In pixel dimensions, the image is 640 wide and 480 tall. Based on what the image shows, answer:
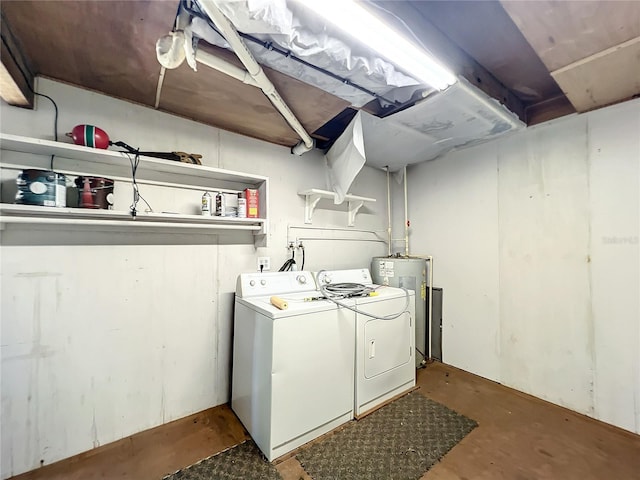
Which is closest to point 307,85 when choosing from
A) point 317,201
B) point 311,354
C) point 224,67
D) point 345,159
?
point 224,67

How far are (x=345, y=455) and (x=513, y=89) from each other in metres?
2.87

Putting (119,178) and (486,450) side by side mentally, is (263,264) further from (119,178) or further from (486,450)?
(486,450)

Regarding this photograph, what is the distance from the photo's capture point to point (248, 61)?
4.18 ft

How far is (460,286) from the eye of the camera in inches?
106

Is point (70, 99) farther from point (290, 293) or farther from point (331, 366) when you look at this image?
point (331, 366)

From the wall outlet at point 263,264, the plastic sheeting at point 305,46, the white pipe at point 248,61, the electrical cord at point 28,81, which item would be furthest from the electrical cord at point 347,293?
the electrical cord at point 28,81

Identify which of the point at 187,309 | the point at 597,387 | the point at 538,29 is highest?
the point at 538,29

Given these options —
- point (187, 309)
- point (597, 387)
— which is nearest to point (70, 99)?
point (187, 309)

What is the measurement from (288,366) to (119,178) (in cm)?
157

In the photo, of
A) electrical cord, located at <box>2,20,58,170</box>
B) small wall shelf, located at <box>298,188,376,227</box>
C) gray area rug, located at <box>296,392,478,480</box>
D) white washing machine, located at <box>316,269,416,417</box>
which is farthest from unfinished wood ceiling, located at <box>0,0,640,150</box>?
gray area rug, located at <box>296,392,478,480</box>

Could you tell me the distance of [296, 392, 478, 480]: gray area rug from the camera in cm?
147

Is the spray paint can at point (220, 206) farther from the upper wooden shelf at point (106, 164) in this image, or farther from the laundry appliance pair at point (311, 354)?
the laundry appliance pair at point (311, 354)

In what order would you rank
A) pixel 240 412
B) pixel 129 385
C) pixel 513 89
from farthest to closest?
pixel 513 89 < pixel 240 412 < pixel 129 385

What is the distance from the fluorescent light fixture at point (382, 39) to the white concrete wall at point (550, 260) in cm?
128
